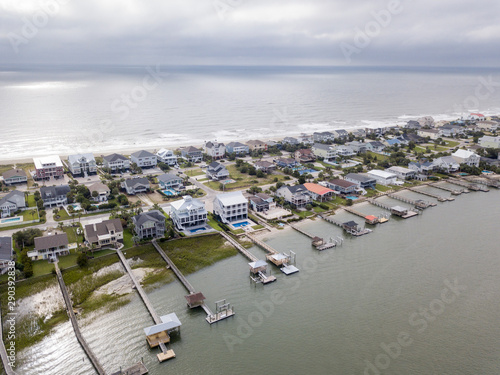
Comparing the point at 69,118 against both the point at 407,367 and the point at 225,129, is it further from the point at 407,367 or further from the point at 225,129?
the point at 407,367

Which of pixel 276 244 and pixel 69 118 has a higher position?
pixel 69 118

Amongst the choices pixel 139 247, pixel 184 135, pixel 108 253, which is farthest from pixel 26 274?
pixel 184 135

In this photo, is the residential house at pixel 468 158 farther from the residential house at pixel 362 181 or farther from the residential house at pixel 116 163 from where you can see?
the residential house at pixel 116 163

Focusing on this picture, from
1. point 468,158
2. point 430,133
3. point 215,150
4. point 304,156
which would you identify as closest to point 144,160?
point 215,150

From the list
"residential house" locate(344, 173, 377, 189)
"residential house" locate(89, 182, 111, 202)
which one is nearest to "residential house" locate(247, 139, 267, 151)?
"residential house" locate(344, 173, 377, 189)

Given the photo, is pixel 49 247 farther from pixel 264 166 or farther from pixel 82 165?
pixel 264 166

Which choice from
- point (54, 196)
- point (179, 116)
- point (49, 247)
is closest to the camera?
point (49, 247)
